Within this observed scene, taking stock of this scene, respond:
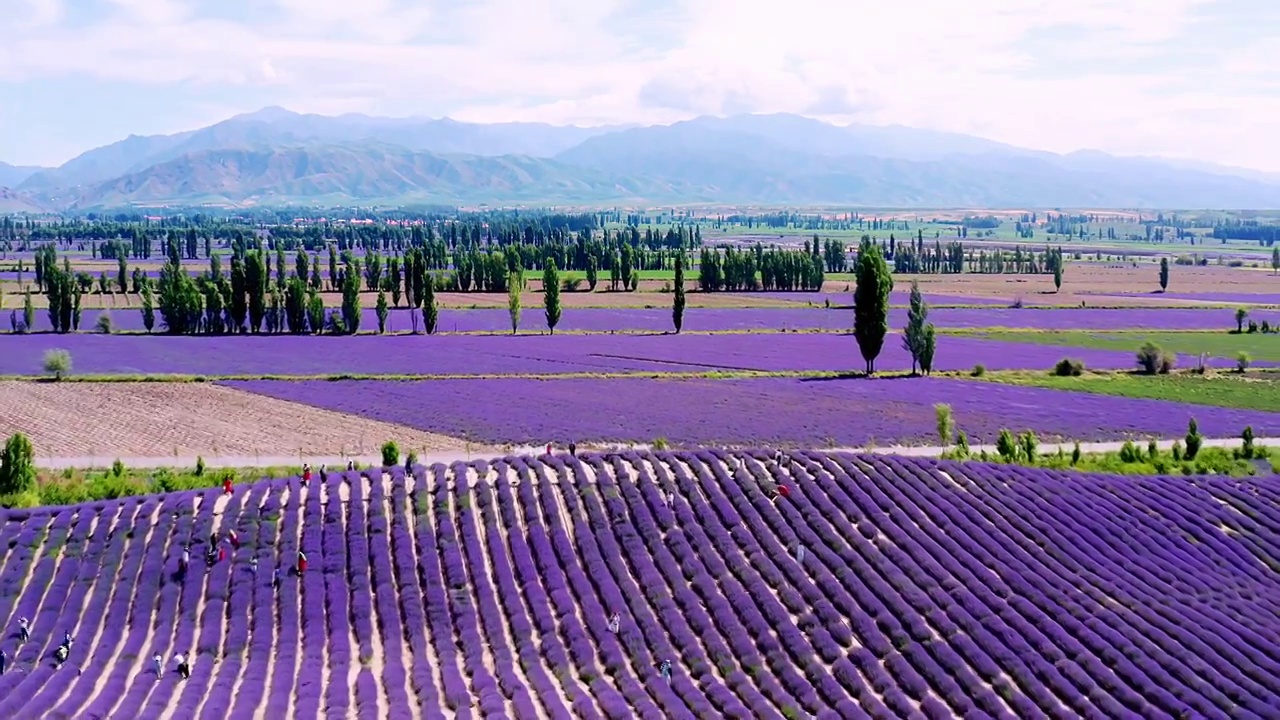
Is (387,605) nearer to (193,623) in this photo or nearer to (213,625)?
(213,625)

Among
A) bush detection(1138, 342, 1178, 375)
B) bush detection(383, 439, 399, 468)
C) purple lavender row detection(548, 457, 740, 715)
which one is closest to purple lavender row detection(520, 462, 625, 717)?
purple lavender row detection(548, 457, 740, 715)

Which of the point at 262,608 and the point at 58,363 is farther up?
the point at 58,363

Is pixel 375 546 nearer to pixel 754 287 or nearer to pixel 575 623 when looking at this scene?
pixel 575 623

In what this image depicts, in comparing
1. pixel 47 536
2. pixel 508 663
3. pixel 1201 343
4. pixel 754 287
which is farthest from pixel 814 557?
pixel 754 287

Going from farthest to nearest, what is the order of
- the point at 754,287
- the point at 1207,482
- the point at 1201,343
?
the point at 754,287 → the point at 1201,343 → the point at 1207,482

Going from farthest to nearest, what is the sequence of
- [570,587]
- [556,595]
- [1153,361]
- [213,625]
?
[1153,361], [570,587], [556,595], [213,625]

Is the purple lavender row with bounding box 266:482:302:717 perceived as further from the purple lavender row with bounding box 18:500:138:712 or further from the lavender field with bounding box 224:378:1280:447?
the lavender field with bounding box 224:378:1280:447

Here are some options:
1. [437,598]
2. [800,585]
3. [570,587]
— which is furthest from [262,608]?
[800,585]
